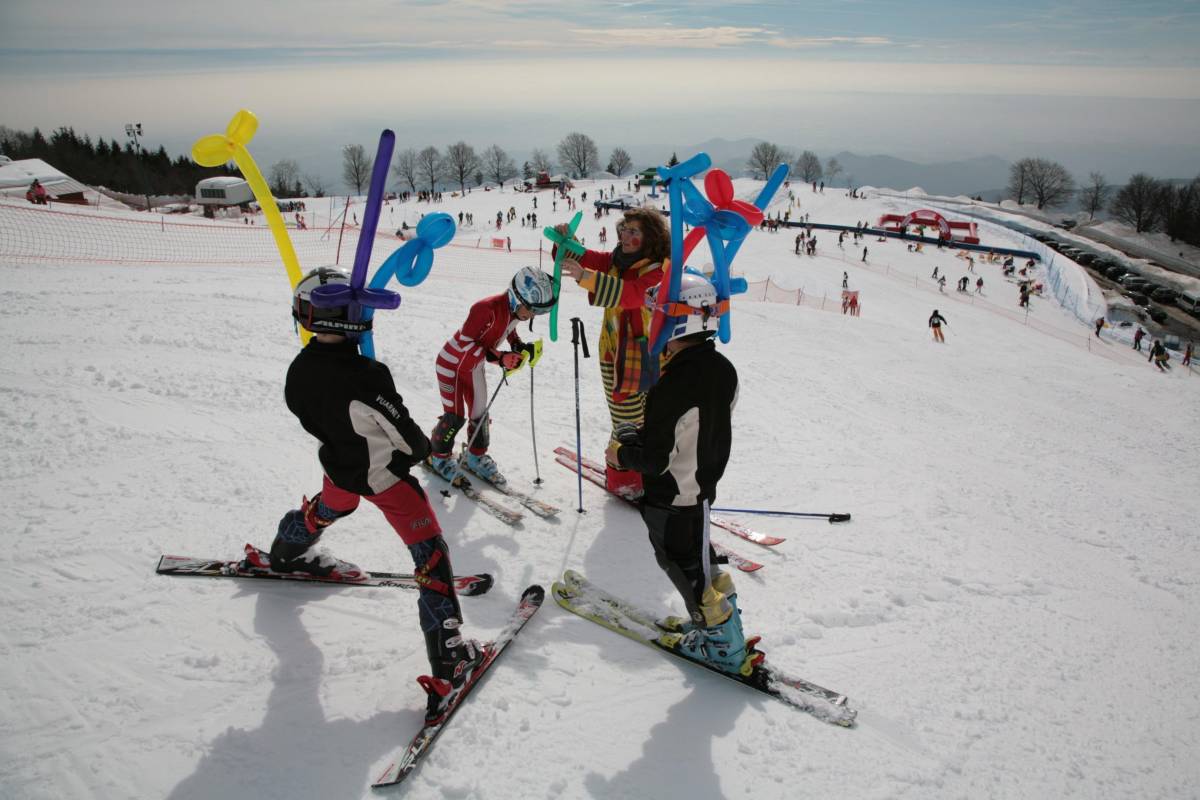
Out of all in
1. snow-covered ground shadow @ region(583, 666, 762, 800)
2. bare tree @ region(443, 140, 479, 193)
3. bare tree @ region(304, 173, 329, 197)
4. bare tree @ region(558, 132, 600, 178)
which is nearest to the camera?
snow-covered ground shadow @ region(583, 666, 762, 800)

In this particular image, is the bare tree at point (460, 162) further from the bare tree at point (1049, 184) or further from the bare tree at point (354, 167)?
the bare tree at point (1049, 184)

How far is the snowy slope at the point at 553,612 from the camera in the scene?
333 cm

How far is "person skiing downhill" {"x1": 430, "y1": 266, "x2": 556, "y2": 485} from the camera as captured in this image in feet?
18.5

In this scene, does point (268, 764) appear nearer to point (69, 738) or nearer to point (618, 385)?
point (69, 738)

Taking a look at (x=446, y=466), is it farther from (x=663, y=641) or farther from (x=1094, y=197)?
(x=1094, y=197)

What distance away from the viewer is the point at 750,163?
105 m

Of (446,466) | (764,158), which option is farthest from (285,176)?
(446,466)

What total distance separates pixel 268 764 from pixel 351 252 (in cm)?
2213

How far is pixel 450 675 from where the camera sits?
3605 mm

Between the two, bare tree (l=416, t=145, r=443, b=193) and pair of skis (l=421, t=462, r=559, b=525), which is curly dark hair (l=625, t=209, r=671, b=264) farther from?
bare tree (l=416, t=145, r=443, b=193)

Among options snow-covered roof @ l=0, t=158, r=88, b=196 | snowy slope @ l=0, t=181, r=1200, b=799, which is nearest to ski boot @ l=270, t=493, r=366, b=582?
snowy slope @ l=0, t=181, r=1200, b=799

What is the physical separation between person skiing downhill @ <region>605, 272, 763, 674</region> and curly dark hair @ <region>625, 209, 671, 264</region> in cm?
164

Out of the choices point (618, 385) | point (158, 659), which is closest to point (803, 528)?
point (618, 385)

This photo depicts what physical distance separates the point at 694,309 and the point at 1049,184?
102968 mm
